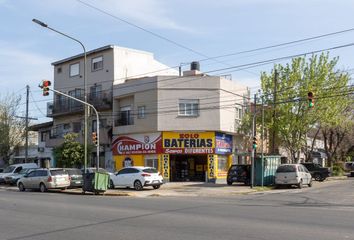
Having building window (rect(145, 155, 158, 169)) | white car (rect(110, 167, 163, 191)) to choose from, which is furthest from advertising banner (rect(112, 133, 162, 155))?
white car (rect(110, 167, 163, 191))

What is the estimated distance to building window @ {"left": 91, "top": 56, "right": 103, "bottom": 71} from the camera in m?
45.4

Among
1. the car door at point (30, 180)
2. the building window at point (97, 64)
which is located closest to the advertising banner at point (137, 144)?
the building window at point (97, 64)

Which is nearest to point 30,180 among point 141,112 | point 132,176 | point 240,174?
point 132,176

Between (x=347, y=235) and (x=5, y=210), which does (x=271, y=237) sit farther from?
(x=5, y=210)

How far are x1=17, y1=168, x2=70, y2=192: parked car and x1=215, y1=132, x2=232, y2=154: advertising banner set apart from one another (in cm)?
1392

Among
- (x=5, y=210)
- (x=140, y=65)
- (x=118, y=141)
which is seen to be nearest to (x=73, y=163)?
(x=118, y=141)

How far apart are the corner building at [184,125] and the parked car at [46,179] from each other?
1064 cm

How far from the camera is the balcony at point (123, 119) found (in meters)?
42.0

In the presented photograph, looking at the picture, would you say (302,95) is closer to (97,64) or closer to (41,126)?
(97,64)

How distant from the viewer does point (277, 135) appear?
144 ft

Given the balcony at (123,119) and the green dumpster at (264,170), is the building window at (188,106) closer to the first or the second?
the balcony at (123,119)

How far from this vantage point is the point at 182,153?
39.2 m

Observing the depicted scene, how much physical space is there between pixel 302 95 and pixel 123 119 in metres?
16.2

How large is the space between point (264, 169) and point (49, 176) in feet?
48.9
